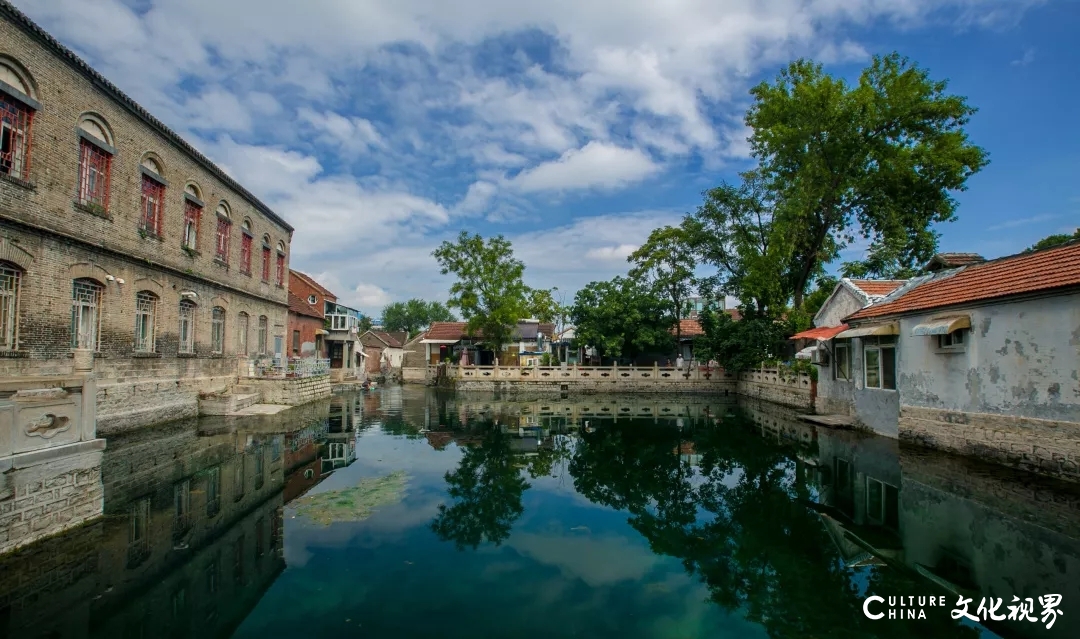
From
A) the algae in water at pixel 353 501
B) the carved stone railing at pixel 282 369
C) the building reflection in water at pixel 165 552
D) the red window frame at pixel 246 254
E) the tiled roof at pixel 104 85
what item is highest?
the tiled roof at pixel 104 85

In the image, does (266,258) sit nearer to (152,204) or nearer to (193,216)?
(193,216)

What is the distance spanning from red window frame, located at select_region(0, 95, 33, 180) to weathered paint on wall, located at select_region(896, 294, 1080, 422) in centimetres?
1600

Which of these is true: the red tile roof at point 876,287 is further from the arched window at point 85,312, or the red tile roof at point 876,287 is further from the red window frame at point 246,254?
the red window frame at point 246,254

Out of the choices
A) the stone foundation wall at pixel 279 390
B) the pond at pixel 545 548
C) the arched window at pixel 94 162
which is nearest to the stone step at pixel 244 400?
the stone foundation wall at pixel 279 390

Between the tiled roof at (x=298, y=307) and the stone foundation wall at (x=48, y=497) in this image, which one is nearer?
the stone foundation wall at (x=48, y=497)

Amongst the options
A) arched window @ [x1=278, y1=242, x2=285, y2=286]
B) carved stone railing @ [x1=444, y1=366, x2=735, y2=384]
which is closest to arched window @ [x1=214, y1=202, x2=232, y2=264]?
arched window @ [x1=278, y1=242, x2=285, y2=286]

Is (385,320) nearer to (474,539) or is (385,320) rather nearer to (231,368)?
(231,368)

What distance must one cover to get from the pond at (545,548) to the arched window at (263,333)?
909 centimetres

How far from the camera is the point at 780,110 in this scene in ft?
64.3

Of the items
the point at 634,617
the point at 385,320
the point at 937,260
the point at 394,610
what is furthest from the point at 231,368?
the point at 385,320

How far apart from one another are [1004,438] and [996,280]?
2.62 m

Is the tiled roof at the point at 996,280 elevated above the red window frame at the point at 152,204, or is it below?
below

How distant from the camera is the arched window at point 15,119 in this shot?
839cm

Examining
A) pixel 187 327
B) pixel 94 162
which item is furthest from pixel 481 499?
pixel 187 327
